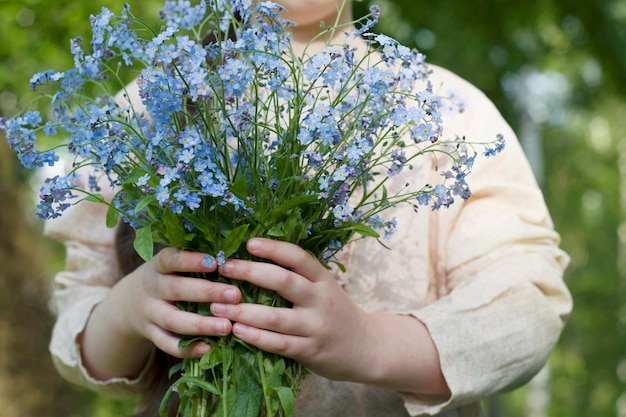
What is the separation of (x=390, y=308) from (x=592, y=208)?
44.5 feet

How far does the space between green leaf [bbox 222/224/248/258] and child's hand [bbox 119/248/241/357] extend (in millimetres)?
36

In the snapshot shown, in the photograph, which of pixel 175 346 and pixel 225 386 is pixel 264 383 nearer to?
pixel 225 386

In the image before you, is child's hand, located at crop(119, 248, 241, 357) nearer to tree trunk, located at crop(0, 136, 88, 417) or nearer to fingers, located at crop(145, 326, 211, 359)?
fingers, located at crop(145, 326, 211, 359)

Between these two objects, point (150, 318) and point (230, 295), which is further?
point (150, 318)

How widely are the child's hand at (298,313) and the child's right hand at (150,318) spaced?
29mm

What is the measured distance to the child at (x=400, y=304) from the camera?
50.6 inches

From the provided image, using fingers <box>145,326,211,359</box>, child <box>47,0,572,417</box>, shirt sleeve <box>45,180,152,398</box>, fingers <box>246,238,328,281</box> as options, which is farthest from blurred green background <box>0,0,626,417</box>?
fingers <box>246,238,328,281</box>

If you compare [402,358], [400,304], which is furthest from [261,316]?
[400,304]

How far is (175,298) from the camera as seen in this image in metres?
1.24

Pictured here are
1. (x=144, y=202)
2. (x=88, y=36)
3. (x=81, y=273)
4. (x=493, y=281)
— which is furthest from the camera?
(x=88, y=36)

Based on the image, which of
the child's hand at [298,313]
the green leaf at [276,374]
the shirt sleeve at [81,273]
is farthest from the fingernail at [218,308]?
the shirt sleeve at [81,273]

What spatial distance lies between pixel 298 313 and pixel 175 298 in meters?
0.18

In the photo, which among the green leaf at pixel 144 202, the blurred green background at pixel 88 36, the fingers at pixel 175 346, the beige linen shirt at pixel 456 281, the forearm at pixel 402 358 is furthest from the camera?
the blurred green background at pixel 88 36

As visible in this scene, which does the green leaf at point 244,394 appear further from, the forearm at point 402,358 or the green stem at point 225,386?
the forearm at point 402,358
